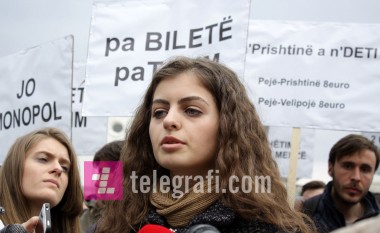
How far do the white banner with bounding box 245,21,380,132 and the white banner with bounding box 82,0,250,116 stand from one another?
2.84ft

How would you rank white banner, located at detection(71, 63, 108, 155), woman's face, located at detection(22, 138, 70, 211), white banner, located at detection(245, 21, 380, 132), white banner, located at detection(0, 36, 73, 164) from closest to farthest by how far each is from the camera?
woman's face, located at detection(22, 138, 70, 211) < white banner, located at detection(0, 36, 73, 164) < white banner, located at detection(245, 21, 380, 132) < white banner, located at detection(71, 63, 108, 155)

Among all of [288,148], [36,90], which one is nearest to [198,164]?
[36,90]

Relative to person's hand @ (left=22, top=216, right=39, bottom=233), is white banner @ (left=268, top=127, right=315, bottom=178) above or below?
above

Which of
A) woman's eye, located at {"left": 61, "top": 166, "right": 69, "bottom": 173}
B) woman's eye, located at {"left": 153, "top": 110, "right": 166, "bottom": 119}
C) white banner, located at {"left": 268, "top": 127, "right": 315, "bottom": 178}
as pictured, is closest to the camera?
woman's eye, located at {"left": 153, "top": 110, "right": 166, "bottom": 119}

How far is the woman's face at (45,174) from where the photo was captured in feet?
11.1

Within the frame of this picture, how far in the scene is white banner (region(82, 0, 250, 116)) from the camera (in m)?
4.93

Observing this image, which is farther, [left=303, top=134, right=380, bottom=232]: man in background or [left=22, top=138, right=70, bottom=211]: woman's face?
[left=303, top=134, right=380, bottom=232]: man in background

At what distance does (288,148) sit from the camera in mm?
8242

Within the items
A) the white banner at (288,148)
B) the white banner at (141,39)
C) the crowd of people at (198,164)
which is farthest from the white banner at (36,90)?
the white banner at (288,148)

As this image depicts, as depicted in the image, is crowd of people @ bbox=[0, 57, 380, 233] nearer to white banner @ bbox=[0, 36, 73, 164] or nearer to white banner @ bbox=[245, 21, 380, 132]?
white banner @ bbox=[0, 36, 73, 164]

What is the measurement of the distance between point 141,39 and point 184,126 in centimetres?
303

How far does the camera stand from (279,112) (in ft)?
18.4

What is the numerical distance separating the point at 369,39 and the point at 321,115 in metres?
0.80

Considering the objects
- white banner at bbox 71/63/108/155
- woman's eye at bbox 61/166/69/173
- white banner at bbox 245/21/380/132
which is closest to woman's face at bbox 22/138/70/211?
woman's eye at bbox 61/166/69/173
